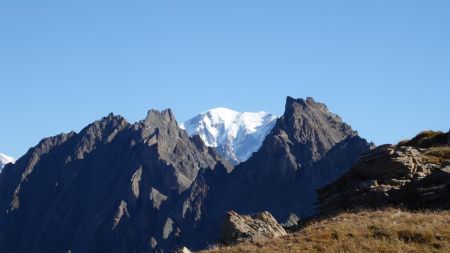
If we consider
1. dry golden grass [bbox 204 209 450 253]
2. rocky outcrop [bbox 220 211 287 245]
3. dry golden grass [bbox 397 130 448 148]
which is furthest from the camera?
dry golden grass [bbox 397 130 448 148]

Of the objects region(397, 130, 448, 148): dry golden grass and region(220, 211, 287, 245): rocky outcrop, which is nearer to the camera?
region(220, 211, 287, 245): rocky outcrop

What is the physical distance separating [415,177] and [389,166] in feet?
8.26

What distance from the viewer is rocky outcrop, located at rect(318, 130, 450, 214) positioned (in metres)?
37.4

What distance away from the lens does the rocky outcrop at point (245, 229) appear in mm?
34369

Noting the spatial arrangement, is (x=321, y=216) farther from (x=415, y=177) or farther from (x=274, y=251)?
(x=274, y=251)

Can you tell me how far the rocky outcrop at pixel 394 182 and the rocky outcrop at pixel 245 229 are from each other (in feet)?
18.2

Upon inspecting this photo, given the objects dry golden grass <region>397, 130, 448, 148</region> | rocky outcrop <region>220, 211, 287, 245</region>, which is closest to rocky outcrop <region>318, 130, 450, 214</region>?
dry golden grass <region>397, 130, 448, 148</region>

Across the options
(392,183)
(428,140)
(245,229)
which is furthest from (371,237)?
(428,140)

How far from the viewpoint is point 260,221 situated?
Result: 121 feet

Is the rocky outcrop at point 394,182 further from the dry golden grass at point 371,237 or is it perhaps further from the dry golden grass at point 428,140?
the dry golden grass at point 371,237

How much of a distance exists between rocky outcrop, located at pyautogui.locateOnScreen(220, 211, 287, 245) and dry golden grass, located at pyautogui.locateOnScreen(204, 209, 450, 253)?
2308 mm

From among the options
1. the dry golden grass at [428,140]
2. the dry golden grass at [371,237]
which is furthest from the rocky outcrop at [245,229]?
the dry golden grass at [428,140]

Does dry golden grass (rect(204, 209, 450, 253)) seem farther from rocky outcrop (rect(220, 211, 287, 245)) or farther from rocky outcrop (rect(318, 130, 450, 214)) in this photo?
rocky outcrop (rect(318, 130, 450, 214))

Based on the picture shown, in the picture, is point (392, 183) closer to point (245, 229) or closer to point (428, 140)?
point (245, 229)
